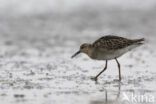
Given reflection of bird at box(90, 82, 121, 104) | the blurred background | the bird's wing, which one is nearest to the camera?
reflection of bird at box(90, 82, 121, 104)

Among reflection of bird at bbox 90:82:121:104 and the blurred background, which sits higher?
the blurred background

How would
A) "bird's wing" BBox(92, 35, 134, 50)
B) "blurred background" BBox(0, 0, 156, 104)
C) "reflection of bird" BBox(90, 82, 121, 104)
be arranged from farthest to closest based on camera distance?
1. "bird's wing" BBox(92, 35, 134, 50)
2. "blurred background" BBox(0, 0, 156, 104)
3. "reflection of bird" BBox(90, 82, 121, 104)

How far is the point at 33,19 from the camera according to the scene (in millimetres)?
15883

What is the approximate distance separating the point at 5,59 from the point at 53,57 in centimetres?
101

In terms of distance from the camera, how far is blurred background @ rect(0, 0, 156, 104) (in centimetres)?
789

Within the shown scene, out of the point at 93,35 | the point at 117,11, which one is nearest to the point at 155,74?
the point at 93,35

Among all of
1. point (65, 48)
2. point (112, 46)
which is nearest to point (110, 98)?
point (112, 46)

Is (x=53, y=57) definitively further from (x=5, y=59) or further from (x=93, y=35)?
(x=93, y=35)

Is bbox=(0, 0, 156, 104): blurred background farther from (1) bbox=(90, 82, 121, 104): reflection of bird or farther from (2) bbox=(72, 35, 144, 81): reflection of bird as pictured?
(2) bbox=(72, 35, 144, 81): reflection of bird

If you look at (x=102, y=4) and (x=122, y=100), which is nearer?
(x=122, y=100)

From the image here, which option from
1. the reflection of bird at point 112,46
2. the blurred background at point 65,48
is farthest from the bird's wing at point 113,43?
the blurred background at point 65,48

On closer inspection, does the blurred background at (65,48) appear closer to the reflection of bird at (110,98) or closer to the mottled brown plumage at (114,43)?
the reflection of bird at (110,98)

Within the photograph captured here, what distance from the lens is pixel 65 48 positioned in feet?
40.6

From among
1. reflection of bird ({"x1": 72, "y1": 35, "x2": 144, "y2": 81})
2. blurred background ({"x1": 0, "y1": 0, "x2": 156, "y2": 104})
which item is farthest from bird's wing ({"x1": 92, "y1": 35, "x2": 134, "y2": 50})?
blurred background ({"x1": 0, "y1": 0, "x2": 156, "y2": 104})
